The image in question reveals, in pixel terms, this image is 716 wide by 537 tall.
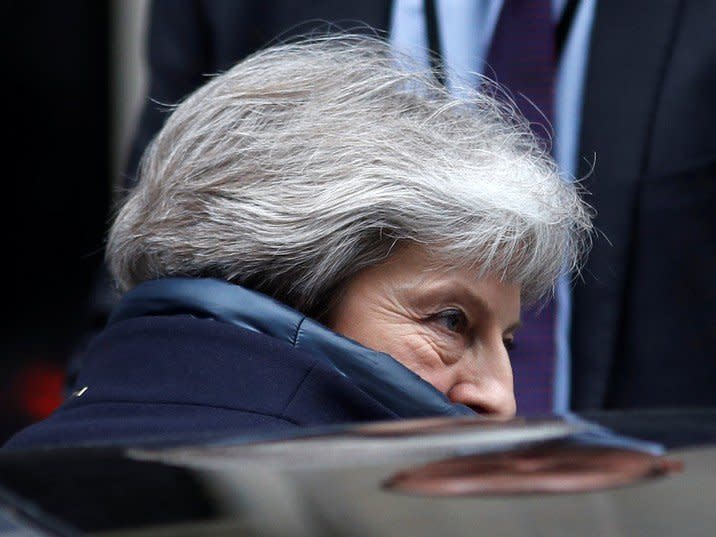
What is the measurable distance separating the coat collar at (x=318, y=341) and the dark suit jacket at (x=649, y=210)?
975mm

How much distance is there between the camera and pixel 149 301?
1826 mm

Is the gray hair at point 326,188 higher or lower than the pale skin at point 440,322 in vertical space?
higher

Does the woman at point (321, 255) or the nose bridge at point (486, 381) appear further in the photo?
the nose bridge at point (486, 381)

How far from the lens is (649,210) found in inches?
107

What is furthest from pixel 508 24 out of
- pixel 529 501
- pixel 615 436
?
pixel 529 501

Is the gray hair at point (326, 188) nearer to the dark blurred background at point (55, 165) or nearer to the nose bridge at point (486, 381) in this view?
the nose bridge at point (486, 381)

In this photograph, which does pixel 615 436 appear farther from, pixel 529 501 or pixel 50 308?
pixel 50 308

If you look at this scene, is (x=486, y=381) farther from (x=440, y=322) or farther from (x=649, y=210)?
(x=649, y=210)

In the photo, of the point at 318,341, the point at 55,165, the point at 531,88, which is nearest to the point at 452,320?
the point at 318,341

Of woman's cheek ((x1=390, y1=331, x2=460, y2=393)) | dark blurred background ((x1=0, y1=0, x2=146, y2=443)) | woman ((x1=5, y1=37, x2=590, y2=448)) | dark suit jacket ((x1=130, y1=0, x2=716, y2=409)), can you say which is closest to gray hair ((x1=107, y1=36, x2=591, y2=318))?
woman ((x1=5, y1=37, x2=590, y2=448))

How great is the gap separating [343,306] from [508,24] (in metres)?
1.01

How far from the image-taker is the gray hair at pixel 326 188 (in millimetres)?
1927

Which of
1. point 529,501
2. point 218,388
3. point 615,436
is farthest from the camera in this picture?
point 218,388

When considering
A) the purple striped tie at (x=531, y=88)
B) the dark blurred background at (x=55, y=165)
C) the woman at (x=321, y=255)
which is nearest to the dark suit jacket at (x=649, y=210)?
the purple striped tie at (x=531, y=88)
